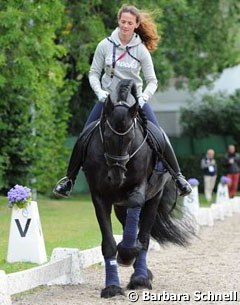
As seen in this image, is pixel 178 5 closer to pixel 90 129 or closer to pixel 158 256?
pixel 158 256

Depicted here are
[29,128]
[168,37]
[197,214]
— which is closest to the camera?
[197,214]

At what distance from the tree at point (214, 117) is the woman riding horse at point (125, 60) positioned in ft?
97.1

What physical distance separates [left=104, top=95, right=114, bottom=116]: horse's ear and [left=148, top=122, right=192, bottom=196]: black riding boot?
781 mm

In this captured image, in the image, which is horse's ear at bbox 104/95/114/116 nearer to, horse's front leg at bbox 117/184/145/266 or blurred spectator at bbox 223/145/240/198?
horse's front leg at bbox 117/184/145/266

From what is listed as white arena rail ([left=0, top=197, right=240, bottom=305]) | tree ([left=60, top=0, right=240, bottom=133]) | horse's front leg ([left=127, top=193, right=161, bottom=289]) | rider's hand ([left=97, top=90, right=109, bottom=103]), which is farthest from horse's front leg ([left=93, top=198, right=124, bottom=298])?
tree ([left=60, top=0, right=240, bottom=133])

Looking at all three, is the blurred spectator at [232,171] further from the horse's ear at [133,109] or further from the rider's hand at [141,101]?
the horse's ear at [133,109]

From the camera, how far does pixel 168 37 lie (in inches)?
1249

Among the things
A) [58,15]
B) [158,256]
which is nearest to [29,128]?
[58,15]

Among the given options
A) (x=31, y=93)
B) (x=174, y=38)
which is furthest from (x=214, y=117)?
(x=31, y=93)

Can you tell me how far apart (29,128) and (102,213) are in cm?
1725

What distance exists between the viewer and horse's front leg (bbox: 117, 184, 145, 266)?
349 inches

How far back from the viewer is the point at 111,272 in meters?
9.01

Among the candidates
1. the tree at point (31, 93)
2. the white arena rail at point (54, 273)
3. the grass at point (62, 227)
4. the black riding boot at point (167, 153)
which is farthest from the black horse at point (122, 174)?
the tree at point (31, 93)

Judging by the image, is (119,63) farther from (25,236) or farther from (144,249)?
(25,236)
